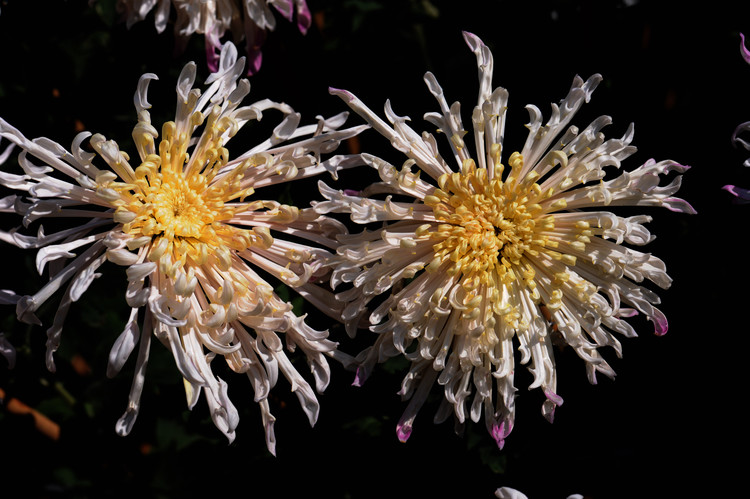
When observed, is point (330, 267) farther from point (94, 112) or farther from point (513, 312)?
point (94, 112)

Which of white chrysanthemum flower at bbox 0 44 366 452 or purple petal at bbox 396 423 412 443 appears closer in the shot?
white chrysanthemum flower at bbox 0 44 366 452

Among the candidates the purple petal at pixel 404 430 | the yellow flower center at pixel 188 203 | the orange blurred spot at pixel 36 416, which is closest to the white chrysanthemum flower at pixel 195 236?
the yellow flower center at pixel 188 203

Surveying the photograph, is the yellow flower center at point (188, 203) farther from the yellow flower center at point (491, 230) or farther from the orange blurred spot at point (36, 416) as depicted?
the orange blurred spot at point (36, 416)

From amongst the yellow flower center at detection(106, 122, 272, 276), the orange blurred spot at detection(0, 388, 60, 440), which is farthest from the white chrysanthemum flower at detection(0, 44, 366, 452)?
the orange blurred spot at detection(0, 388, 60, 440)

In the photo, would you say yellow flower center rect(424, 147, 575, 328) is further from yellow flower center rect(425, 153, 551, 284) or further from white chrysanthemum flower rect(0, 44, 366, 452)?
white chrysanthemum flower rect(0, 44, 366, 452)

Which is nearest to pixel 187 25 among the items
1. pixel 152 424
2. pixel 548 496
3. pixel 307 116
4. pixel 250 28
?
pixel 250 28

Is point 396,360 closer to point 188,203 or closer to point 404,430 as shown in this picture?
point 404,430
